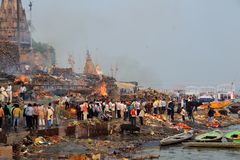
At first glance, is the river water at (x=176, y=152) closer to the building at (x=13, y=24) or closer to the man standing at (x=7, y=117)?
the man standing at (x=7, y=117)

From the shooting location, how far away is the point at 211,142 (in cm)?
2577

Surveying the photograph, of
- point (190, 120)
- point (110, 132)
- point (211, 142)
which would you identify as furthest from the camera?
point (190, 120)

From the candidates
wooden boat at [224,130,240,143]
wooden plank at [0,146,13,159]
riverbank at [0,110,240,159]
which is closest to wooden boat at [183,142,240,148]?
wooden boat at [224,130,240,143]

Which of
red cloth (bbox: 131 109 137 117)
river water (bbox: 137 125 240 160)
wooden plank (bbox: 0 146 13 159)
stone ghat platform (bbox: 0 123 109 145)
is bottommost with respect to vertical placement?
river water (bbox: 137 125 240 160)

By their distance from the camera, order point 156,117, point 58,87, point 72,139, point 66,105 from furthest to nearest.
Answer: point 58,87, point 156,117, point 66,105, point 72,139

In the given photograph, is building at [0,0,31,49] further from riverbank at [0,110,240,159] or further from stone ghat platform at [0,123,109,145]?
stone ghat platform at [0,123,109,145]

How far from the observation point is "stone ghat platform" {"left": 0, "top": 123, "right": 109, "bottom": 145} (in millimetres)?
20442

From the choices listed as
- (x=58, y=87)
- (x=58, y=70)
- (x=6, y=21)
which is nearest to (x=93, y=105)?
(x=58, y=87)

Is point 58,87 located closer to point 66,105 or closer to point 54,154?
point 66,105

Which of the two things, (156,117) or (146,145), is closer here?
(146,145)

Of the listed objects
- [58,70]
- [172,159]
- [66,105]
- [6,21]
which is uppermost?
[6,21]

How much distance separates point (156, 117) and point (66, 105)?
311 inches

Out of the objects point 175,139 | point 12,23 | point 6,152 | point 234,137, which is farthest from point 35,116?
point 12,23

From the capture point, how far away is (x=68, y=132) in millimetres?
25250
